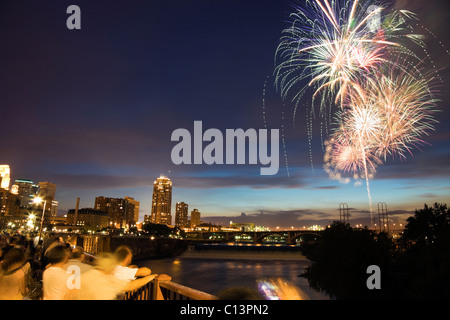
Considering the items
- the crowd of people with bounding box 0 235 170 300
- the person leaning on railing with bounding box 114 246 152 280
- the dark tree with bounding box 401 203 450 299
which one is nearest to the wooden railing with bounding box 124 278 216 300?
the crowd of people with bounding box 0 235 170 300

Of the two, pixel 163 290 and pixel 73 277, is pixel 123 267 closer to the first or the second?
pixel 73 277

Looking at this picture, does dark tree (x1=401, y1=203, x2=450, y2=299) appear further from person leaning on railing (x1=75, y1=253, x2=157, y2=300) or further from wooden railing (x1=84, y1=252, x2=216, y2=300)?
person leaning on railing (x1=75, y1=253, x2=157, y2=300)

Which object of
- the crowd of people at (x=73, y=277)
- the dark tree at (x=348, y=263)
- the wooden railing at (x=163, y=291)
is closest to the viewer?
the crowd of people at (x=73, y=277)

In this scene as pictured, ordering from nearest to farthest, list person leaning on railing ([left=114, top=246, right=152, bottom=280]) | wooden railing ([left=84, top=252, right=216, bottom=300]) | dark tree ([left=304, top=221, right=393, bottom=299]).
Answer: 1. person leaning on railing ([left=114, top=246, right=152, bottom=280])
2. wooden railing ([left=84, top=252, right=216, bottom=300])
3. dark tree ([left=304, top=221, right=393, bottom=299])

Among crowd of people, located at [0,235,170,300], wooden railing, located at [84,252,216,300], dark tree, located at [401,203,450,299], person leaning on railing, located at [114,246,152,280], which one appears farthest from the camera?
dark tree, located at [401,203,450,299]

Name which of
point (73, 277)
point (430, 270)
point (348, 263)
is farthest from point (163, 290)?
point (348, 263)

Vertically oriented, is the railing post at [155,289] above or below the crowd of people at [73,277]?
below

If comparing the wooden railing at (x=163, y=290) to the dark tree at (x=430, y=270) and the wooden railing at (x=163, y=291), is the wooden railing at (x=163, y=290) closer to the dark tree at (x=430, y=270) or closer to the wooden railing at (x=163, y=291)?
the wooden railing at (x=163, y=291)

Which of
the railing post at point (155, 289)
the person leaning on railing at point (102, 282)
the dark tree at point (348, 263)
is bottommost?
the dark tree at point (348, 263)

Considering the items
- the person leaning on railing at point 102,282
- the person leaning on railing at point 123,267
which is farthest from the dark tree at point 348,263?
the person leaning on railing at point 102,282

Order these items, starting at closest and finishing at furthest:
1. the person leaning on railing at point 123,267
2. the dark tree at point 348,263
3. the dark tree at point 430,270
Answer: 1. the person leaning on railing at point 123,267
2. the dark tree at point 430,270
3. the dark tree at point 348,263

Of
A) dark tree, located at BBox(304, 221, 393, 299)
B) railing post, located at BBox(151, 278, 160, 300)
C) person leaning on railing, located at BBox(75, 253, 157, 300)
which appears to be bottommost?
dark tree, located at BBox(304, 221, 393, 299)
